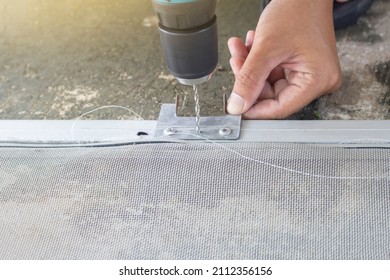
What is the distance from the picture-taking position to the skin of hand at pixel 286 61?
944 millimetres

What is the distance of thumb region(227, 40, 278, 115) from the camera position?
934 millimetres

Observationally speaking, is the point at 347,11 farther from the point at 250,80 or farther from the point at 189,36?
the point at 189,36

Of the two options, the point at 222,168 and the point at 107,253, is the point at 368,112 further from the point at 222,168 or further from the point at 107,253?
the point at 107,253

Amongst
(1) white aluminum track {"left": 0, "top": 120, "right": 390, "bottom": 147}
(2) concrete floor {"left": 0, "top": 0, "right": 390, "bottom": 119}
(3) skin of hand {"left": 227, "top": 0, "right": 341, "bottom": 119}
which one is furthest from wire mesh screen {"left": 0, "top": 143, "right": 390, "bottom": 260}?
(2) concrete floor {"left": 0, "top": 0, "right": 390, "bottom": 119}

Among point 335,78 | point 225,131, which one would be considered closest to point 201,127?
point 225,131

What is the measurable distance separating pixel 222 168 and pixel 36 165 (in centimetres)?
30

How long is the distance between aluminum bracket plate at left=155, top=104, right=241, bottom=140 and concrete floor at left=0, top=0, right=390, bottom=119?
0.64 ft

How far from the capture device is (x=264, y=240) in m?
0.73

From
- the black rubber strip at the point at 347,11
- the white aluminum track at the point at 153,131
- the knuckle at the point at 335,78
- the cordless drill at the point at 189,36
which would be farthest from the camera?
the black rubber strip at the point at 347,11

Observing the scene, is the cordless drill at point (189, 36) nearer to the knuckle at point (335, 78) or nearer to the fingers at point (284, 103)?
the fingers at point (284, 103)

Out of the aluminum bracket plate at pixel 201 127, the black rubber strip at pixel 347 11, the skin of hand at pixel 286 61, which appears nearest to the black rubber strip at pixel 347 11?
the black rubber strip at pixel 347 11

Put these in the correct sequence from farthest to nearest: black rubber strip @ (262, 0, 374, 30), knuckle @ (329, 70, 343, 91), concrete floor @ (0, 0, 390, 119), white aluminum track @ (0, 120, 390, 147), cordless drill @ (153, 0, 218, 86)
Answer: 1. black rubber strip @ (262, 0, 374, 30)
2. concrete floor @ (0, 0, 390, 119)
3. knuckle @ (329, 70, 343, 91)
4. white aluminum track @ (0, 120, 390, 147)
5. cordless drill @ (153, 0, 218, 86)

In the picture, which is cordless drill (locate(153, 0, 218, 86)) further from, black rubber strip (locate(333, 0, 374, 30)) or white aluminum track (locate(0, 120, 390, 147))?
black rubber strip (locate(333, 0, 374, 30))

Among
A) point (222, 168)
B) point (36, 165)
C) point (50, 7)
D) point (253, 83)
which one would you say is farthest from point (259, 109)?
Result: point (50, 7)
